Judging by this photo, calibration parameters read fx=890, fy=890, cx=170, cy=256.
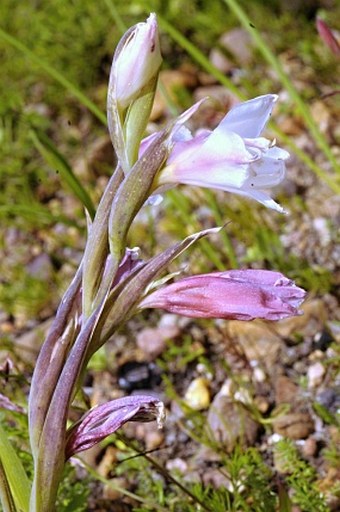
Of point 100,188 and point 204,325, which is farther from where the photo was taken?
point 100,188

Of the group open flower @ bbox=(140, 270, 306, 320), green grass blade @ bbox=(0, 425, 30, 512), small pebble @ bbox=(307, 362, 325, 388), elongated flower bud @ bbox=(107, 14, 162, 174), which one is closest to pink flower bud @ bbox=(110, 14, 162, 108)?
elongated flower bud @ bbox=(107, 14, 162, 174)

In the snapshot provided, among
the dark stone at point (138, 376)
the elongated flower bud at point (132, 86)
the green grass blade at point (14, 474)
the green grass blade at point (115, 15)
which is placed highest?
the elongated flower bud at point (132, 86)

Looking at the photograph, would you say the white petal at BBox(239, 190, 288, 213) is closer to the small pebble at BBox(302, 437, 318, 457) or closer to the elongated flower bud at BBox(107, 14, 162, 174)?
the elongated flower bud at BBox(107, 14, 162, 174)

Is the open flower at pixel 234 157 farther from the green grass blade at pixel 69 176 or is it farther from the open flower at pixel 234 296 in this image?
the green grass blade at pixel 69 176

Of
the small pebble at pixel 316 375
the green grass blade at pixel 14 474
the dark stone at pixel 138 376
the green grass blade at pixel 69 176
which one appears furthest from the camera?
the dark stone at pixel 138 376

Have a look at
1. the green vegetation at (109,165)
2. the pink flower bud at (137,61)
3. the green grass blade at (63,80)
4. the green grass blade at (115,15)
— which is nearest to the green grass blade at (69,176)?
the green vegetation at (109,165)

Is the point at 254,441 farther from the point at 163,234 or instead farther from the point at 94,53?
the point at 94,53

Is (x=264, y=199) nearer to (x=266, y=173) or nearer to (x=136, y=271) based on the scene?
(x=266, y=173)

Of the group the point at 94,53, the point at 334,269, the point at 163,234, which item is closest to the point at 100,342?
the point at 334,269

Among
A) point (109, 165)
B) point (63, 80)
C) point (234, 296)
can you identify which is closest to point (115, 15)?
point (63, 80)
